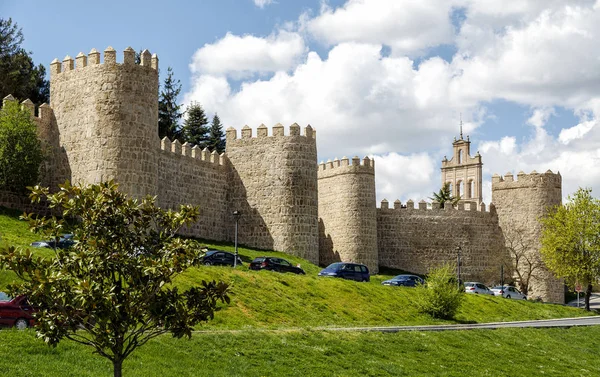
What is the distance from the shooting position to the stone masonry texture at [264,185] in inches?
1517

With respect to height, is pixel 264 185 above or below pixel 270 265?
above

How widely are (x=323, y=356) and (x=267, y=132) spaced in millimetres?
27579

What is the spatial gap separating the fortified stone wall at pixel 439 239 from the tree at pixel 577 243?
6.50m

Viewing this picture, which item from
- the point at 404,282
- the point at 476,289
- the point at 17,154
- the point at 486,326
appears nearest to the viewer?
the point at 486,326

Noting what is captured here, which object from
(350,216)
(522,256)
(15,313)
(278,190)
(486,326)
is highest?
(278,190)

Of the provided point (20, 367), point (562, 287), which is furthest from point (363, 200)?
point (20, 367)

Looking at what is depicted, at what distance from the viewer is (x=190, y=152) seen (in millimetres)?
47562

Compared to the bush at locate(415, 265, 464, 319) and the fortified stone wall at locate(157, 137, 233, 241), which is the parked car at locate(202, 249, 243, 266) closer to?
the fortified stone wall at locate(157, 137, 233, 241)

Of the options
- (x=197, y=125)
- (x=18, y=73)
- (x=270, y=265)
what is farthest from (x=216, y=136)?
(x=270, y=265)

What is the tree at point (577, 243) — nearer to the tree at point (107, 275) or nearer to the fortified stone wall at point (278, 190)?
the fortified stone wall at point (278, 190)

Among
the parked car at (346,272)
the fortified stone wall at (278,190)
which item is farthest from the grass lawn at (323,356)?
the fortified stone wall at (278,190)

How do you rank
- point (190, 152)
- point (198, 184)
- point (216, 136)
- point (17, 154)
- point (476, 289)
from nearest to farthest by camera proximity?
point (17, 154) → point (190, 152) → point (198, 184) → point (476, 289) → point (216, 136)

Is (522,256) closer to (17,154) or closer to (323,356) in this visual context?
(17,154)

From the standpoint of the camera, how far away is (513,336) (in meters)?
32.6
